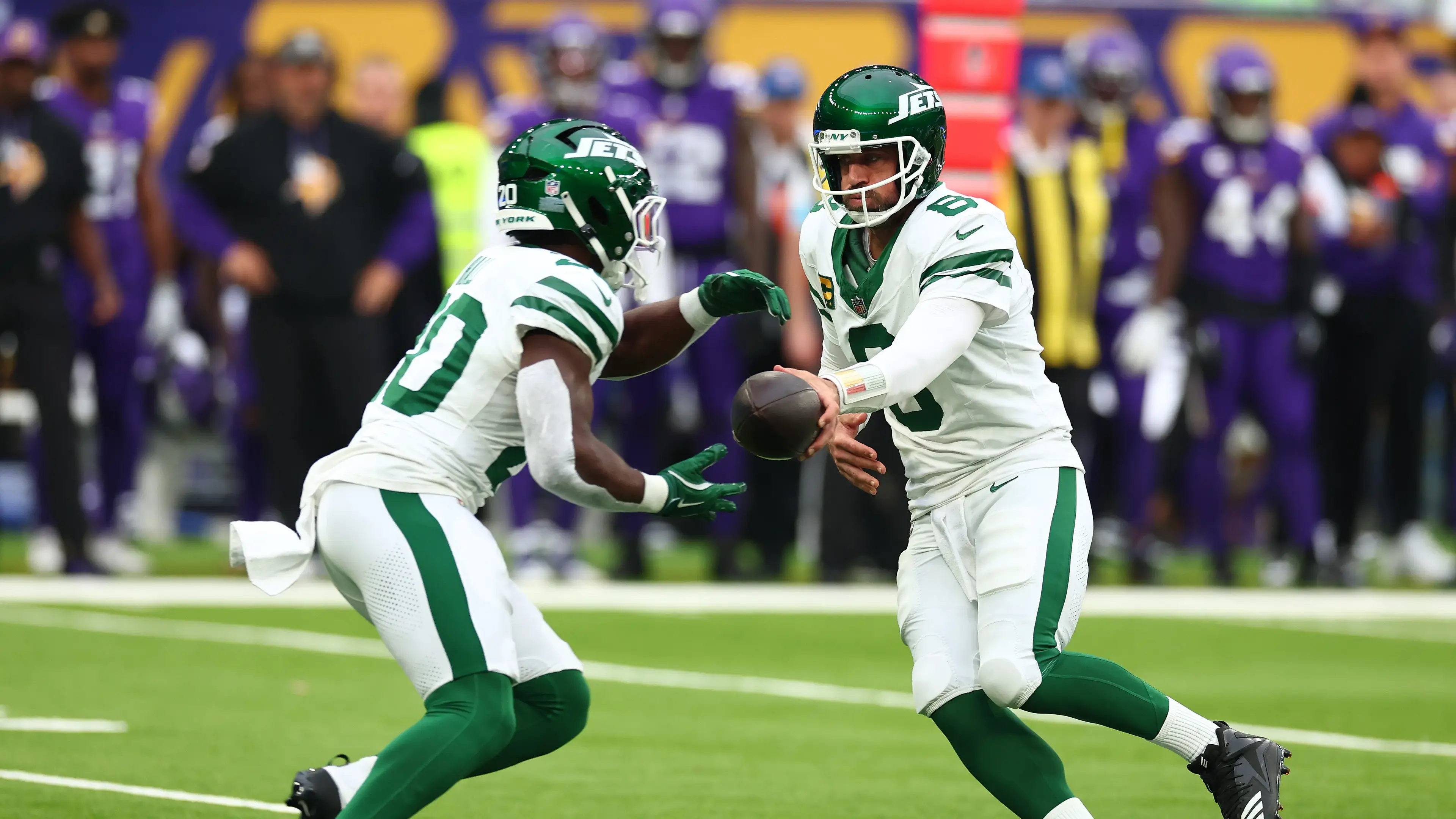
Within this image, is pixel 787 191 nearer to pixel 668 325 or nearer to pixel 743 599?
pixel 743 599

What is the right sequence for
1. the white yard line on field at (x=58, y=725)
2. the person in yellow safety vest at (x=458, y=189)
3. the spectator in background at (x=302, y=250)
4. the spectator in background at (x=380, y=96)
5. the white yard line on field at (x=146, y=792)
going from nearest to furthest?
the white yard line on field at (x=146, y=792), the white yard line on field at (x=58, y=725), the spectator in background at (x=302, y=250), the person in yellow safety vest at (x=458, y=189), the spectator in background at (x=380, y=96)

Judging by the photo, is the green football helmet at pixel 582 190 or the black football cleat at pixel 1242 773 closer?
the black football cleat at pixel 1242 773

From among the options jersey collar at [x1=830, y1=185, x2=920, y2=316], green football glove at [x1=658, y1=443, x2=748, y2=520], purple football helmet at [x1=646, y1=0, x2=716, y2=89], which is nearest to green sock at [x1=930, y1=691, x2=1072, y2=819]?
green football glove at [x1=658, y1=443, x2=748, y2=520]

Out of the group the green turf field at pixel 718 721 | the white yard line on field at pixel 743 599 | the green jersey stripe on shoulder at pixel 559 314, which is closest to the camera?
the green jersey stripe on shoulder at pixel 559 314

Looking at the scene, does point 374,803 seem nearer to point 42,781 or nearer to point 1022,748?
point 1022,748

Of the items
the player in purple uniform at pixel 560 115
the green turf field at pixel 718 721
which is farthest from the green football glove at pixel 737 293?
the player in purple uniform at pixel 560 115

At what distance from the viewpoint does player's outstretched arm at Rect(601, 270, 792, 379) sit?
15.1 feet

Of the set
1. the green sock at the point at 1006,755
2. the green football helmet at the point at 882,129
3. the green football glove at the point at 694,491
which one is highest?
the green football helmet at the point at 882,129

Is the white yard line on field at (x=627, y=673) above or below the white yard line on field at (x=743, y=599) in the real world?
above

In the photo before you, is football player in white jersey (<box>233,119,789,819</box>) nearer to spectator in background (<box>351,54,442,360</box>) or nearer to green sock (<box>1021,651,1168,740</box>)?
green sock (<box>1021,651,1168,740</box>)

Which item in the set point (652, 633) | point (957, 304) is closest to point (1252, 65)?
point (652, 633)

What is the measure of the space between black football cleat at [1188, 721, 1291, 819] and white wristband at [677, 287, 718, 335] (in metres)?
1.41

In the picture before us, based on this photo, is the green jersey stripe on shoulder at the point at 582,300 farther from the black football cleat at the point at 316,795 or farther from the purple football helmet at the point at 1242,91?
the purple football helmet at the point at 1242,91

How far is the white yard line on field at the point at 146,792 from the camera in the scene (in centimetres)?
501
